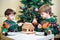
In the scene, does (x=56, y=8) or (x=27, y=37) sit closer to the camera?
(x=27, y=37)

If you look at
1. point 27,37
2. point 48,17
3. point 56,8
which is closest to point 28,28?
point 27,37

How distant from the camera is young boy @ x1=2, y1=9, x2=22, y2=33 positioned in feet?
7.16

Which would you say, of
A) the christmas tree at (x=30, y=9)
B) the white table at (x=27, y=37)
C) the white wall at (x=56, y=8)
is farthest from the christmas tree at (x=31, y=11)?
the white table at (x=27, y=37)

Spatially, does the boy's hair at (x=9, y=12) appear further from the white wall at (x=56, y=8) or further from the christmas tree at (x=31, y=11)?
the white wall at (x=56, y=8)

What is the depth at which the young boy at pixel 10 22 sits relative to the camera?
2.18m

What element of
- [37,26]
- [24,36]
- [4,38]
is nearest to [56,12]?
[37,26]

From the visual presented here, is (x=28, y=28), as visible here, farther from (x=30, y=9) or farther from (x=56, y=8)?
(x=56, y=8)

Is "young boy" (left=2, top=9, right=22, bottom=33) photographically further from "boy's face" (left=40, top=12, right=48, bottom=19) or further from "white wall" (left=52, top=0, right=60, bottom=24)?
"white wall" (left=52, top=0, right=60, bottom=24)

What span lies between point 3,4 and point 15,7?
19 centimetres

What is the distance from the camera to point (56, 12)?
8.24 ft

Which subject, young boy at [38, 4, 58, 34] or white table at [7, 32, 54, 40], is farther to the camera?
young boy at [38, 4, 58, 34]

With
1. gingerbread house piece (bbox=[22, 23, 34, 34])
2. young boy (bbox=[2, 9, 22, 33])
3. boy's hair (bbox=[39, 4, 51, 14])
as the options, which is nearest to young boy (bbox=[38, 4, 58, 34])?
boy's hair (bbox=[39, 4, 51, 14])

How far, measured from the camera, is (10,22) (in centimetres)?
221

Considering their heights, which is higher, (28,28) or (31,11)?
(31,11)
